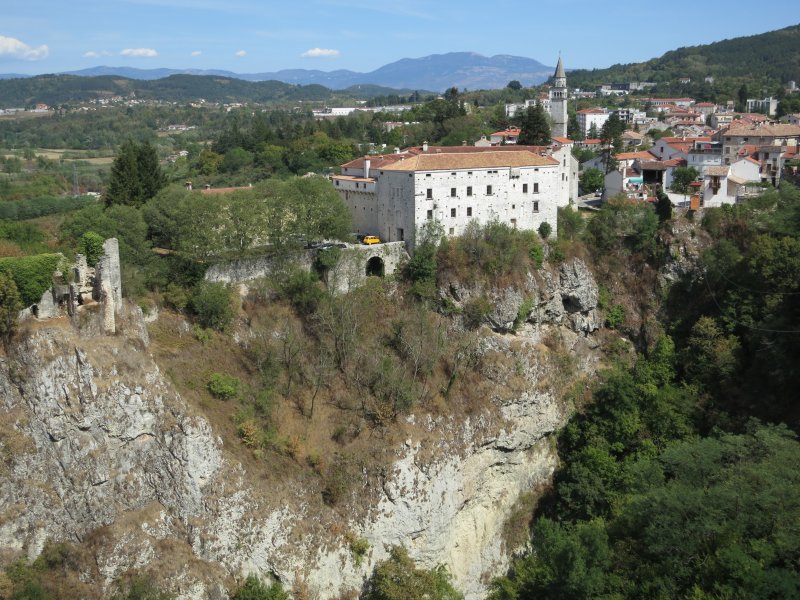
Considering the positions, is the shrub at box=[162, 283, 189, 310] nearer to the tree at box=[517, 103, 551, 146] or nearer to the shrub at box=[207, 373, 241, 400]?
the shrub at box=[207, 373, 241, 400]

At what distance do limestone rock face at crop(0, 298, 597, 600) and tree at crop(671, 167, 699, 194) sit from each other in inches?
1127

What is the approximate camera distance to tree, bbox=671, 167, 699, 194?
48.6 meters

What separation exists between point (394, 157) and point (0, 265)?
22410mm

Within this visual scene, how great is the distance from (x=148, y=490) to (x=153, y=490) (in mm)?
177

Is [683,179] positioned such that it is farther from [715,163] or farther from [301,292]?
[301,292]

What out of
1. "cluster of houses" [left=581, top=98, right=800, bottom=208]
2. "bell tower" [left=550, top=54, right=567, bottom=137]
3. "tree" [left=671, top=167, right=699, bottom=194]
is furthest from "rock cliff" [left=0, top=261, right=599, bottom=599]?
"bell tower" [left=550, top=54, right=567, bottom=137]

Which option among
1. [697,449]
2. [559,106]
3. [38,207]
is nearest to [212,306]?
[697,449]

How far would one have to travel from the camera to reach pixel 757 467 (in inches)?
956

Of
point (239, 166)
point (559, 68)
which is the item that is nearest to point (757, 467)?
point (559, 68)

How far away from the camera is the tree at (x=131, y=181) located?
4053cm

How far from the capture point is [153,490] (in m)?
26.5

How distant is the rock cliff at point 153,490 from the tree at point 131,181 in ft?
46.7

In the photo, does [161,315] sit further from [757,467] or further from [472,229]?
[757,467]

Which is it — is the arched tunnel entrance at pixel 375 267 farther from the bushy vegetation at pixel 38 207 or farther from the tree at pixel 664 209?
the bushy vegetation at pixel 38 207
